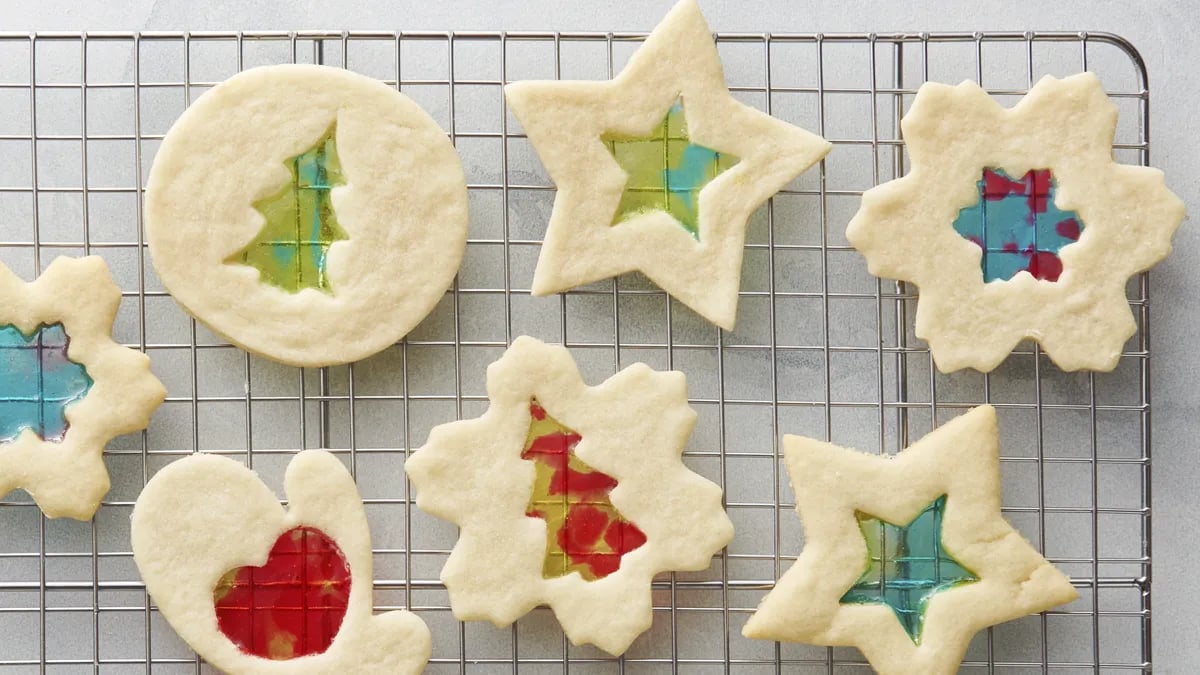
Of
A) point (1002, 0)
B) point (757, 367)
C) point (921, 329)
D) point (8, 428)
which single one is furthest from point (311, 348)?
point (1002, 0)

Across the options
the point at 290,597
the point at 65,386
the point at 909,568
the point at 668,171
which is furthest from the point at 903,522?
the point at 65,386

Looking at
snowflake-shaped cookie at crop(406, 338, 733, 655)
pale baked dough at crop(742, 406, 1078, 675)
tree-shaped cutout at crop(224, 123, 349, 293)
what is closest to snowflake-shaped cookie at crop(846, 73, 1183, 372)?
pale baked dough at crop(742, 406, 1078, 675)

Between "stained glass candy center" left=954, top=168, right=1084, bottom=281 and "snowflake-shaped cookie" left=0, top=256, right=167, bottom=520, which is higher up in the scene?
"stained glass candy center" left=954, top=168, right=1084, bottom=281

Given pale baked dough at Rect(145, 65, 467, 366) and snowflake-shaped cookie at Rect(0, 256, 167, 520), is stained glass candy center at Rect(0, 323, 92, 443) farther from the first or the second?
pale baked dough at Rect(145, 65, 467, 366)

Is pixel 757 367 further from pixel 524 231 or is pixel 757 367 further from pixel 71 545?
pixel 71 545

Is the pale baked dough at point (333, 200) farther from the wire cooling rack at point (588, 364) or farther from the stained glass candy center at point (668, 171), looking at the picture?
the stained glass candy center at point (668, 171)

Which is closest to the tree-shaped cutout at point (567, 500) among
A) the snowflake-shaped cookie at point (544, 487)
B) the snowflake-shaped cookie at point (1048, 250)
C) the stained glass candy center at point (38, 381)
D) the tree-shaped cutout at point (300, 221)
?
the snowflake-shaped cookie at point (544, 487)
